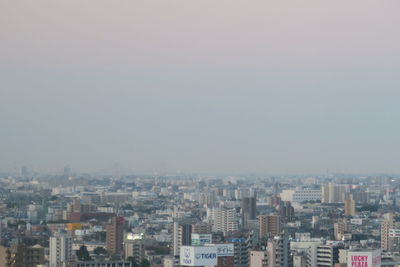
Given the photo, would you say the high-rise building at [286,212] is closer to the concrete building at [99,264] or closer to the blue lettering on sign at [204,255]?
the concrete building at [99,264]

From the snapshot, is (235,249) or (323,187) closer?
(235,249)

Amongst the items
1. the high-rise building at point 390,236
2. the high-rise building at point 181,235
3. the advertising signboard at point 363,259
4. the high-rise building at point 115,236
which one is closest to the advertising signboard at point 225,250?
the advertising signboard at point 363,259

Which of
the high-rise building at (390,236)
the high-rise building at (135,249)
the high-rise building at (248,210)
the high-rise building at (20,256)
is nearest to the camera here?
the high-rise building at (20,256)

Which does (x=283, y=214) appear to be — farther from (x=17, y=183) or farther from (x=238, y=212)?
(x=17, y=183)

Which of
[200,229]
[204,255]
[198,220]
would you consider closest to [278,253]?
[204,255]

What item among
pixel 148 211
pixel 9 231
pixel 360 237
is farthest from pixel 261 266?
pixel 148 211

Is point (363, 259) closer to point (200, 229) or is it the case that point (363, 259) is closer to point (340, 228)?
point (200, 229)
